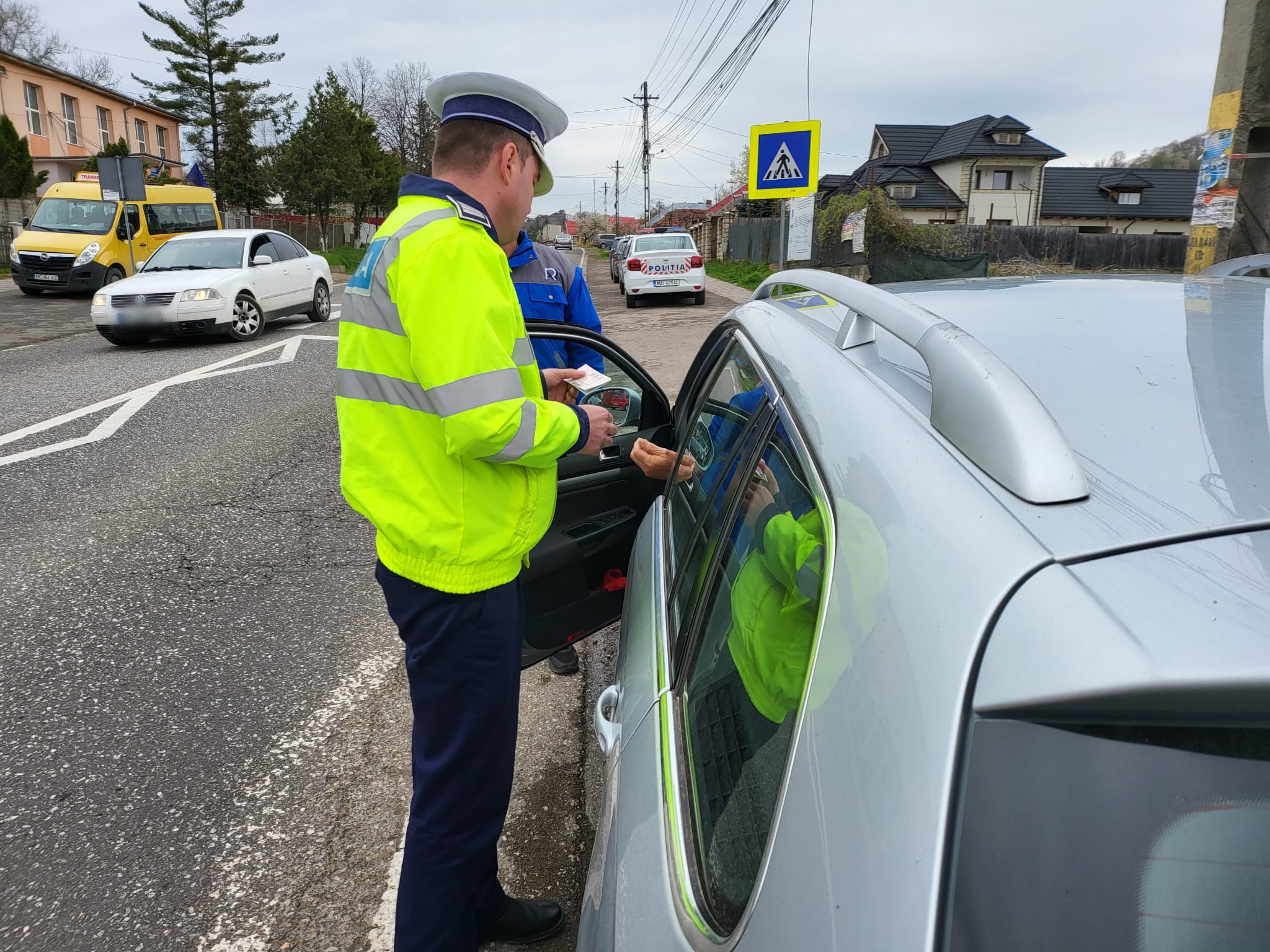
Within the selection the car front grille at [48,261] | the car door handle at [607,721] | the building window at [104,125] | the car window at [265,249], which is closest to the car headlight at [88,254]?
the car front grille at [48,261]

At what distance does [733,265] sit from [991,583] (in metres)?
35.8

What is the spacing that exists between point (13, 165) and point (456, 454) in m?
33.9

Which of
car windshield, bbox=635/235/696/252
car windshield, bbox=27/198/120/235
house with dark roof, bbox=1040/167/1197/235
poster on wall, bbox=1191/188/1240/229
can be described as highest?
house with dark roof, bbox=1040/167/1197/235

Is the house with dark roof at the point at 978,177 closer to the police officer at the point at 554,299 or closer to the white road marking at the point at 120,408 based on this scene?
the white road marking at the point at 120,408

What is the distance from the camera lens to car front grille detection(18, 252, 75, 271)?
A: 17.9 metres

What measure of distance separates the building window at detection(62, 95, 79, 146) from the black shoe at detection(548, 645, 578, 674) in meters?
46.7

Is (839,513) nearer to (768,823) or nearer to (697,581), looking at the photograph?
(768,823)

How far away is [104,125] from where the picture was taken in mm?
41906

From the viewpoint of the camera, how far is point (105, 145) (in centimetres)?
4188

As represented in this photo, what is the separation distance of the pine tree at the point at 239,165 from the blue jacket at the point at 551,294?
3986 centimetres

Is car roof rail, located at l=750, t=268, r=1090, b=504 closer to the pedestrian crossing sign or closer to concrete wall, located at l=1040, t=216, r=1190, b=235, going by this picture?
the pedestrian crossing sign

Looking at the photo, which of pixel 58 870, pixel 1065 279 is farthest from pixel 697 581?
pixel 58 870

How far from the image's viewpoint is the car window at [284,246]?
1355 cm

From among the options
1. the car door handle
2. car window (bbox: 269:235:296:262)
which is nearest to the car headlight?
car window (bbox: 269:235:296:262)
